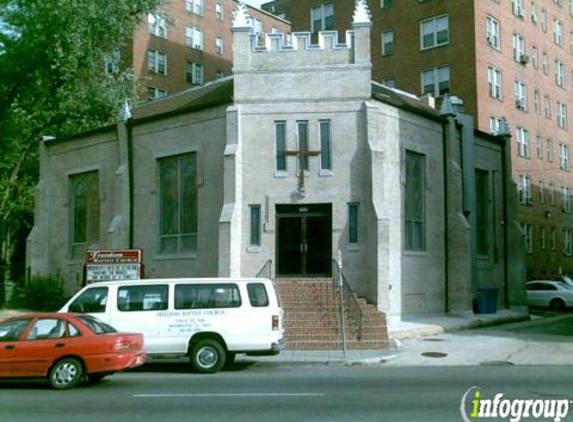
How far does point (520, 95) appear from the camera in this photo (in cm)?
4669

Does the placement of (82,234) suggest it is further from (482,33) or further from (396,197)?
(482,33)

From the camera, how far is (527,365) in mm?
15664

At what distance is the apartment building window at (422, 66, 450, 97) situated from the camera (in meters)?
43.4

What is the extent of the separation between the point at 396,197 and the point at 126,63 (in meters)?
34.0

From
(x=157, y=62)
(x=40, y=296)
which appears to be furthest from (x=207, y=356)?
(x=157, y=62)

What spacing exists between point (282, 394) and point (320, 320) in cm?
835

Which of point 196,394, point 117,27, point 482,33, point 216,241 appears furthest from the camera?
point 482,33

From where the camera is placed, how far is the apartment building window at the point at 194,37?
56.2 meters

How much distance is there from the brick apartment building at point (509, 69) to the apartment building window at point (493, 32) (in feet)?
0.21

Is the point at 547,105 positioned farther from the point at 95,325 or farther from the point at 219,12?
the point at 95,325

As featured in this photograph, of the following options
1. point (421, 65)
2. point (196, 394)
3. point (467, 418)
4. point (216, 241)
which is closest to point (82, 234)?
point (216, 241)

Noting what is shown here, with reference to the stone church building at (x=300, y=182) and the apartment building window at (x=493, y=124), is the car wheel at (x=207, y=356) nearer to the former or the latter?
the stone church building at (x=300, y=182)

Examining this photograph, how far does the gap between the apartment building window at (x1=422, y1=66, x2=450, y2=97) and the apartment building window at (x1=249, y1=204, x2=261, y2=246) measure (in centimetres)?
2484

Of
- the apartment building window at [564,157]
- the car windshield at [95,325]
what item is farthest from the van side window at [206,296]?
the apartment building window at [564,157]
